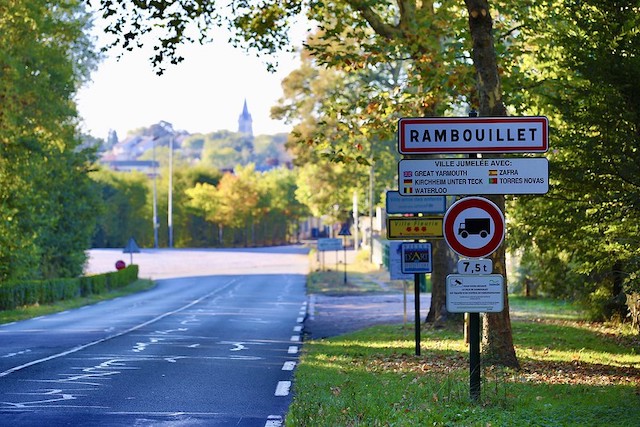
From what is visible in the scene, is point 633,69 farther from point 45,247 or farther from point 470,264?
point 45,247

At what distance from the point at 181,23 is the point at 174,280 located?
5255 cm

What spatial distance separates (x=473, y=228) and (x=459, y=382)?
3141mm

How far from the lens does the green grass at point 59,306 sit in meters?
32.5

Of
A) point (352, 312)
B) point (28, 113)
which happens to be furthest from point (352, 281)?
point (352, 312)

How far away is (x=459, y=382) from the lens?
12.8 meters

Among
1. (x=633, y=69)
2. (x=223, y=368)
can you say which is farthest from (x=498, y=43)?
(x=223, y=368)

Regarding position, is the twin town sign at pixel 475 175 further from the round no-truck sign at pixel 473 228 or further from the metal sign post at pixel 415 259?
the metal sign post at pixel 415 259

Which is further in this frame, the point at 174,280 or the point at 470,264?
the point at 174,280

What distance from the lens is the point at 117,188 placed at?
131m

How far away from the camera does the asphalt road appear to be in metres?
11.0

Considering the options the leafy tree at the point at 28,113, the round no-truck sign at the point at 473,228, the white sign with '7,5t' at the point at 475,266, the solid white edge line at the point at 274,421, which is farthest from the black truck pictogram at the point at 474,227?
the leafy tree at the point at 28,113

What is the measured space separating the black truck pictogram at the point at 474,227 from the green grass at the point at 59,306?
21.9 meters

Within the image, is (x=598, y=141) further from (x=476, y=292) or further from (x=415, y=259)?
(x=476, y=292)

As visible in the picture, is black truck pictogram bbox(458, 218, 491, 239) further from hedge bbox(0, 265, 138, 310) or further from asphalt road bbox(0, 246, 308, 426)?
hedge bbox(0, 265, 138, 310)
